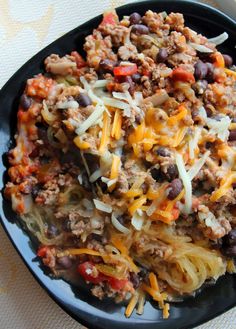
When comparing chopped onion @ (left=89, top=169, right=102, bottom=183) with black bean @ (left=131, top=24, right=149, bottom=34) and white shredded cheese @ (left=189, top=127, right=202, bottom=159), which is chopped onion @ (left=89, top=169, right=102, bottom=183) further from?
black bean @ (left=131, top=24, right=149, bottom=34)

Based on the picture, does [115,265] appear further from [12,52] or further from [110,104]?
[12,52]

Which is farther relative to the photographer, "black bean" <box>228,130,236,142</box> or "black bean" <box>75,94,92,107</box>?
"black bean" <box>228,130,236,142</box>

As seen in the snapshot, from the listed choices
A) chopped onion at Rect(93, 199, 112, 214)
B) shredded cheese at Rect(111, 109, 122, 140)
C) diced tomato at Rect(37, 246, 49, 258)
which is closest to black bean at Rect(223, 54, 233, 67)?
shredded cheese at Rect(111, 109, 122, 140)

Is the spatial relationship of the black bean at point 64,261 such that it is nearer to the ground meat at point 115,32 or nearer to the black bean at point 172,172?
the black bean at point 172,172

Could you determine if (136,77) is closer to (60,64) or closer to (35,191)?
(60,64)

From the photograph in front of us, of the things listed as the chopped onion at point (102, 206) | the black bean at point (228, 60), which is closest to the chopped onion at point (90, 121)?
the chopped onion at point (102, 206)

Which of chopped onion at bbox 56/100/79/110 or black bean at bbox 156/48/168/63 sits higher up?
black bean at bbox 156/48/168/63

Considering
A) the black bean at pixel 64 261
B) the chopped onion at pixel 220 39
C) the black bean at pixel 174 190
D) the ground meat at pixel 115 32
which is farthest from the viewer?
the chopped onion at pixel 220 39
